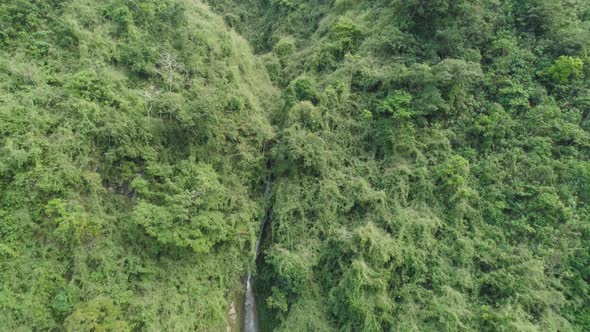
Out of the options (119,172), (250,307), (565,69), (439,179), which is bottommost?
(250,307)

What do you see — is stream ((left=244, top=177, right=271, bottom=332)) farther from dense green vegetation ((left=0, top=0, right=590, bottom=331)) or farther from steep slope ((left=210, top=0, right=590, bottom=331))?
dense green vegetation ((left=0, top=0, right=590, bottom=331))

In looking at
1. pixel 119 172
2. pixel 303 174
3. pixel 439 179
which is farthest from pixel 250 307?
pixel 439 179

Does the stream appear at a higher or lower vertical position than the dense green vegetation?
lower

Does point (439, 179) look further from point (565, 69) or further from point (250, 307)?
point (250, 307)

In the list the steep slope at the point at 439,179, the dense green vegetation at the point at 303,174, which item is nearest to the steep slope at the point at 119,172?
the dense green vegetation at the point at 303,174

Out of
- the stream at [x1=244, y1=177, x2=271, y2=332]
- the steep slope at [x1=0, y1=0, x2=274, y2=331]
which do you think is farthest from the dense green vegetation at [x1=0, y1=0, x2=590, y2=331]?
the stream at [x1=244, y1=177, x2=271, y2=332]

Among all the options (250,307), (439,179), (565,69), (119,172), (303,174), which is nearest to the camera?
(119,172)

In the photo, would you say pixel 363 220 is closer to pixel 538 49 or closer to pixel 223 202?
pixel 223 202
